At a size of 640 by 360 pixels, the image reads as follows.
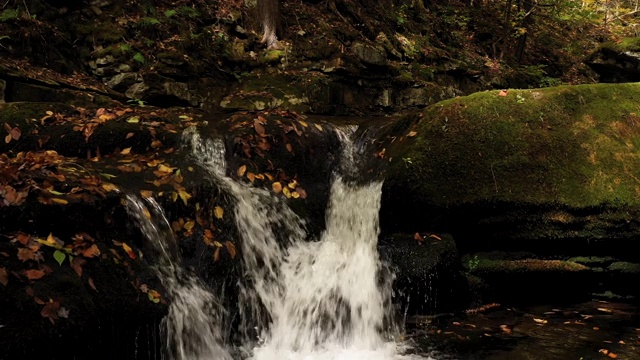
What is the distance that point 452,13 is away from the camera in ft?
54.2

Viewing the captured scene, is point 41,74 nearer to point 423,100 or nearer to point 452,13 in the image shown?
point 423,100

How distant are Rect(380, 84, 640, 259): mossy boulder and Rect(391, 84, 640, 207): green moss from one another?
13 mm

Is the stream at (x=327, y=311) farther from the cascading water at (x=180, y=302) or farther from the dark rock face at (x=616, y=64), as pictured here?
the dark rock face at (x=616, y=64)

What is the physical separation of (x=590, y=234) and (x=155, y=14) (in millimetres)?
9953

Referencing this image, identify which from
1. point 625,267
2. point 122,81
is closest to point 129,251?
point 625,267

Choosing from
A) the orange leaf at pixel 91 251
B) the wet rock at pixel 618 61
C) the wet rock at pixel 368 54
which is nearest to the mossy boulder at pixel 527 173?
the orange leaf at pixel 91 251

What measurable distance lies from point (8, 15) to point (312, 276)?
7852mm

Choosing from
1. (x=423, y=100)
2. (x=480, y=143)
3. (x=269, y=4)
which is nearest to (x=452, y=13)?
(x=423, y=100)

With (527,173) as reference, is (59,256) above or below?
below

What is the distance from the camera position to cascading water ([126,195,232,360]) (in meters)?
4.09

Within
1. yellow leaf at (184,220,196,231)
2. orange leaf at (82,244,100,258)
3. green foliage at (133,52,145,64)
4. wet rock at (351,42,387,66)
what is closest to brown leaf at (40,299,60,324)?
orange leaf at (82,244,100,258)

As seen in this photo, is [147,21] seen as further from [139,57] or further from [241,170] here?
[241,170]

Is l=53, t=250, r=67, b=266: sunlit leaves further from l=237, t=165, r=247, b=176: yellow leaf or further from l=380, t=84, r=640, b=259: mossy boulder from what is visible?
l=380, t=84, r=640, b=259: mossy boulder

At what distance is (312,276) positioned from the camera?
Result: 225 inches
